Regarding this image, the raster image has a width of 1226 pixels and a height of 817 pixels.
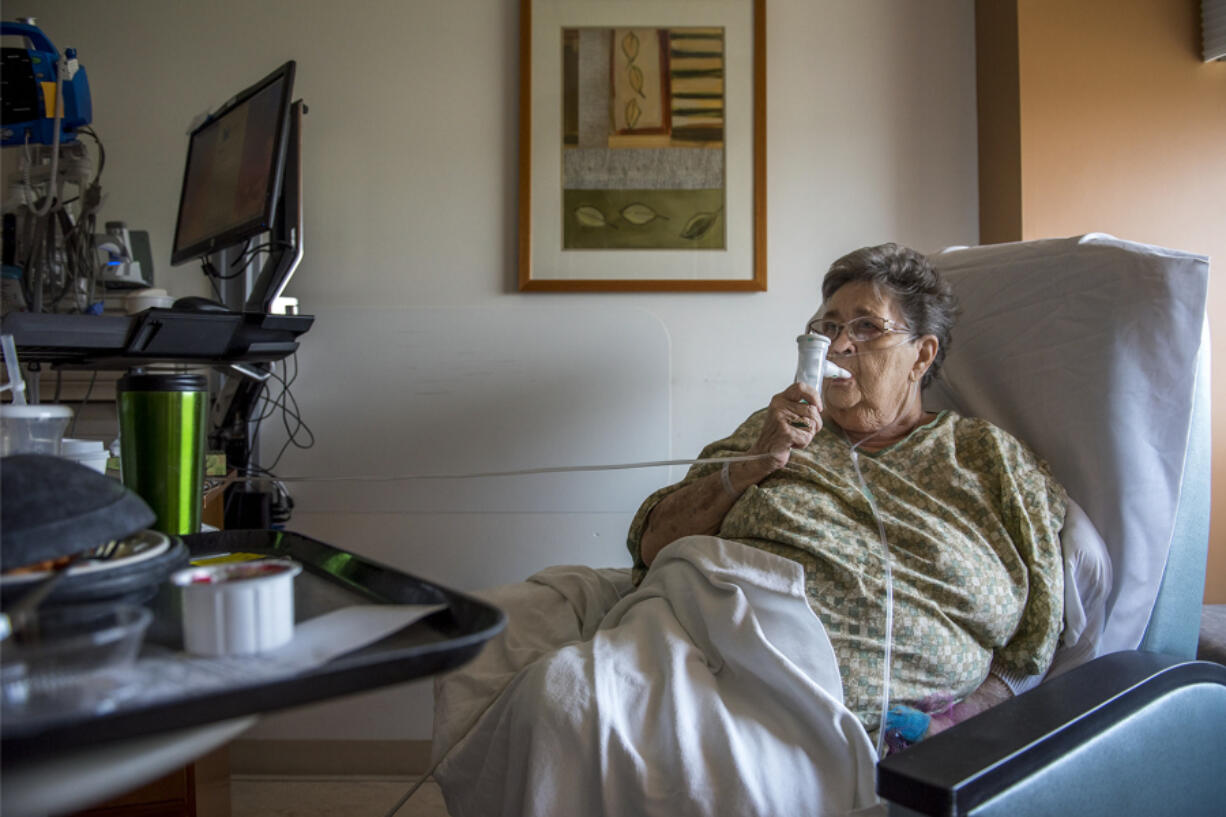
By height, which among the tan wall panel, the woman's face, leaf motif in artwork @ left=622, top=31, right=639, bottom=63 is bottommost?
the woman's face

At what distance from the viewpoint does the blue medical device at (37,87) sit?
1.62 meters

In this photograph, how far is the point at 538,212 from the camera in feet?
6.24

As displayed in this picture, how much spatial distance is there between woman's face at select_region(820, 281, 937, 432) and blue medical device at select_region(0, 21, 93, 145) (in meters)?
1.49

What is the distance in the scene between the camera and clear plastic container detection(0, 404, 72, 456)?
79 centimetres

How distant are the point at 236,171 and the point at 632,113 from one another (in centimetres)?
84

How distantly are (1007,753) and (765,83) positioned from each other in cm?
155

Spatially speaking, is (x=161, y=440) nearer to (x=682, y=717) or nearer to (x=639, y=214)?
(x=682, y=717)

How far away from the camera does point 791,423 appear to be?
4.29ft

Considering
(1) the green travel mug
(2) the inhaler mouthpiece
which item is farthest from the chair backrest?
(1) the green travel mug

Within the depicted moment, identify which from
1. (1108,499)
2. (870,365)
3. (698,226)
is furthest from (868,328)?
(698,226)

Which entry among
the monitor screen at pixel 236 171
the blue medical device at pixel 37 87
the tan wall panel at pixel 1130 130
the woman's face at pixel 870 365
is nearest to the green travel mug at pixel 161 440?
the monitor screen at pixel 236 171

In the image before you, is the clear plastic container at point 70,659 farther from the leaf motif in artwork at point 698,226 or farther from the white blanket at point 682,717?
the leaf motif in artwork at point 698,226

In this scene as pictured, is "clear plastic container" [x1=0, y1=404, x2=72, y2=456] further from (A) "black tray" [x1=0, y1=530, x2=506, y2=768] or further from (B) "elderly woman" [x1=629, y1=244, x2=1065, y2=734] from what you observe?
(B) "elderly woman" [x1=629, y1=244, x2=1065, y2=734]

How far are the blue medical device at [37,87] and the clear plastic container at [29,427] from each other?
1.07 metres
